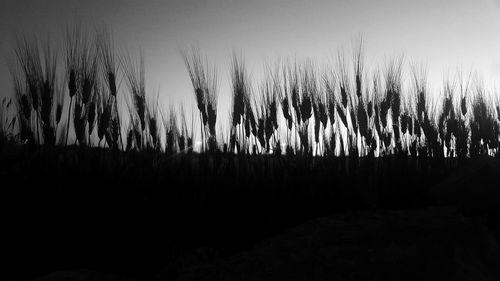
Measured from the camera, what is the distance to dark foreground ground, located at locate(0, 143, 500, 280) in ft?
4.66

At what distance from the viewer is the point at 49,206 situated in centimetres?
244

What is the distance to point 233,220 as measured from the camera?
2.56 meters

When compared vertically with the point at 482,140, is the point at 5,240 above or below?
below

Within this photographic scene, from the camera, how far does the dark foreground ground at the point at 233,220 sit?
4.66ft

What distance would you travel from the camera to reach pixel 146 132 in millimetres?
3266

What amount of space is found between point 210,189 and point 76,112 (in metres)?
0.93

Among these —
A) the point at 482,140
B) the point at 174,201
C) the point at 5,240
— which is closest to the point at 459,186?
the point at 174,201

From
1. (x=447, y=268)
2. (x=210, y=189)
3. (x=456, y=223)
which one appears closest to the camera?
(x=447, y=268)

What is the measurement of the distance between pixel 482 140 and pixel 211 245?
4.37 m

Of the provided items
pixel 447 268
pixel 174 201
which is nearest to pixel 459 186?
pixel 447 268

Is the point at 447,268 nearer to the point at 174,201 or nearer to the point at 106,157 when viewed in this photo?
the point at 174,201

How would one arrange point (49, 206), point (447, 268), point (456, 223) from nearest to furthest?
point (447, 268)
point (456, 223)
point (49, 206)

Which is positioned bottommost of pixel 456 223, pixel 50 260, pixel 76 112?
pixel 50 260

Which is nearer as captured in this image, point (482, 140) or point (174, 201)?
point (174, 201)
